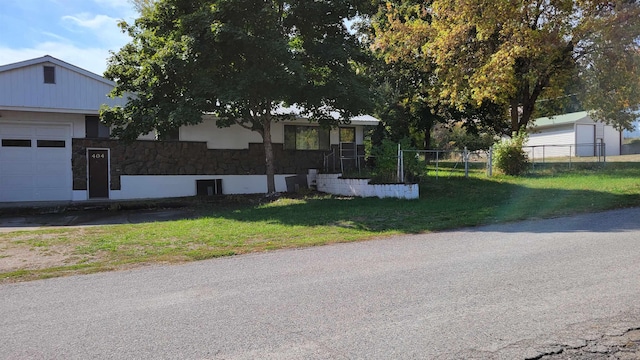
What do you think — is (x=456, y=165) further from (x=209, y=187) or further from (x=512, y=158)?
(x=209, y=187)

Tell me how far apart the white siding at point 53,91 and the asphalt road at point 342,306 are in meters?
12.2

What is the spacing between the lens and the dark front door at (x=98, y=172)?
1758 centimetres

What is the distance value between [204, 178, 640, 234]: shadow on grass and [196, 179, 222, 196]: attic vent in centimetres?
420

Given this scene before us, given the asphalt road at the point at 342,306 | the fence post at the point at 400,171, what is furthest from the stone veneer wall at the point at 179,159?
the asphalt road at the point at 342,306

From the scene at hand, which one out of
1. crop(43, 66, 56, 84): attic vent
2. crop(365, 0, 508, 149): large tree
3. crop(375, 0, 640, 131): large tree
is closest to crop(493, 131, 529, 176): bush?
crop(375, 0, 640, 131): large tree

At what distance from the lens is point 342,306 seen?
4848 millimetres

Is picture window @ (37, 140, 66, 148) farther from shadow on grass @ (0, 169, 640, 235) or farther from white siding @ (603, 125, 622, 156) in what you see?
white siding @ (603, 125, 622, 156)

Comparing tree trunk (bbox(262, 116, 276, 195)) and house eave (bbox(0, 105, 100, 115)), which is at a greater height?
house eave (bbox(0, 105, 100, 115))

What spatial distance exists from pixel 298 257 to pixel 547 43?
1628 centimetres

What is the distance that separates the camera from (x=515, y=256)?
6883 millimetres

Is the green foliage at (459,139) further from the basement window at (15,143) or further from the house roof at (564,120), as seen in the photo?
the basement window at (15,143)

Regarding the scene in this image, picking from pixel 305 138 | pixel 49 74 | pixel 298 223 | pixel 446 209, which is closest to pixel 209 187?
pixel 305 138

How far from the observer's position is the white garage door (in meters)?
16.8

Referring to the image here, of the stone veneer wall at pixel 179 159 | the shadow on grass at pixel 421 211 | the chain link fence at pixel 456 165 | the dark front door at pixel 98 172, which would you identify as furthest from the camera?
the dark front door at pixel 98 172
